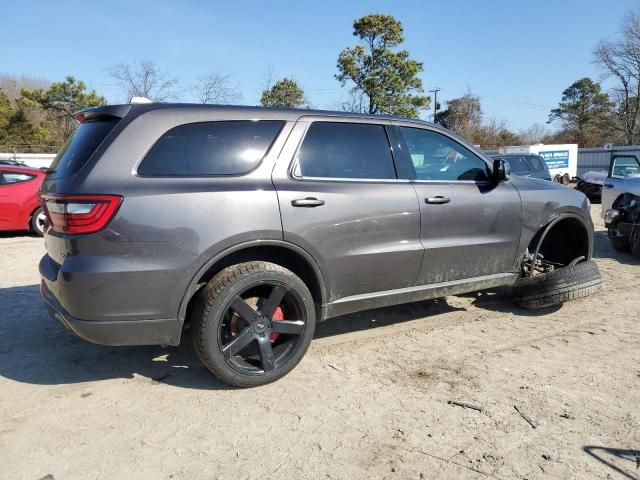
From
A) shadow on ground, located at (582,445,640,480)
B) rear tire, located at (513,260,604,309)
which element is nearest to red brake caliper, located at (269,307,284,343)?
shadow on ground, located at (582,445,640,480)

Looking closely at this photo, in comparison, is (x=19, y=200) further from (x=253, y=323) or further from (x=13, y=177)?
(x=253, y=323)

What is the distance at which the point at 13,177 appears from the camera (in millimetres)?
9602

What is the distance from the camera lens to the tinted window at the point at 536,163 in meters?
14.6

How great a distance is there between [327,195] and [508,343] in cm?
200

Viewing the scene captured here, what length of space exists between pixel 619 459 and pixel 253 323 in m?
2.17

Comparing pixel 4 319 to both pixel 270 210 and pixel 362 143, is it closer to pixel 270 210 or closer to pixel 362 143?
pixel 270 210

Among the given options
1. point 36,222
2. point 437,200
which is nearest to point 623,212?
point 437,200

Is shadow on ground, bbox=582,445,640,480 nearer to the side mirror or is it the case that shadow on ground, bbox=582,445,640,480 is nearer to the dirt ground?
the dirt ground

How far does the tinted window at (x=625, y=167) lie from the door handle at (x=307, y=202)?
308 inches

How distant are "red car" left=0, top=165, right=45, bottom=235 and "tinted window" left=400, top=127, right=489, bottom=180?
819cm

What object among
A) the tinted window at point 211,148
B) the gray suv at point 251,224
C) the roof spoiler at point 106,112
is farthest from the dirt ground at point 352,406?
the roof spoiler at point 106,112

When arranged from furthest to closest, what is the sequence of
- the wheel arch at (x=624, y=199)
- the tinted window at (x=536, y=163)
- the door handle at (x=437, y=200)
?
1. the tinted window at (x=536, y=163)
2. the wheel arch at (x=624, y=199)
3. the door handle at (x=437, y=200)

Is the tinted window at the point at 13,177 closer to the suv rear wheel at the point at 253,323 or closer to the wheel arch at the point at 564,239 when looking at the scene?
the suv rear wheel at the point at 253,323

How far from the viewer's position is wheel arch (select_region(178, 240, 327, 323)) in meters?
3.05
